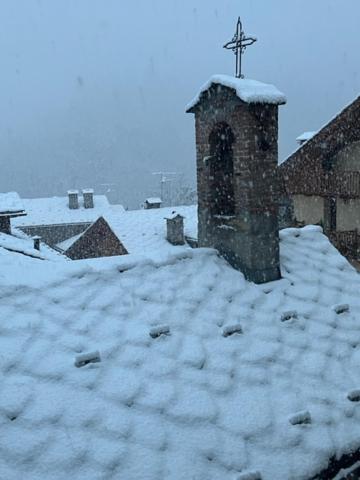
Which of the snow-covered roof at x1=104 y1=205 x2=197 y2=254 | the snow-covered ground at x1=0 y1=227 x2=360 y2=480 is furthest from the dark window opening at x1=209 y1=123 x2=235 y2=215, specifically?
the snow-covered roof at x1=104 y1=205 x2=197 y2=254

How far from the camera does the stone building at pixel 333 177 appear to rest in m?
13.2

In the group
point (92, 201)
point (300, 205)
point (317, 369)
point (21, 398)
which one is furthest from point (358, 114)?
point (92, 201)

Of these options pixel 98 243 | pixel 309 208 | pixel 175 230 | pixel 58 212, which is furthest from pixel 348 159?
pixel 58 212

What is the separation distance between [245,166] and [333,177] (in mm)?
9873

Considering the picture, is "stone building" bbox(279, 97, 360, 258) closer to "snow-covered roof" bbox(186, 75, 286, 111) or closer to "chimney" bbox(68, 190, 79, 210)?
"snow-covered roof" bbox(186, 75, 286, 111)

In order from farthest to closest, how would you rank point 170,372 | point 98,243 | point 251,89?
point 98,243, point 251,89, point 170,372

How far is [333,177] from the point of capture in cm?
1376

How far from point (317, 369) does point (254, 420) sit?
93cm

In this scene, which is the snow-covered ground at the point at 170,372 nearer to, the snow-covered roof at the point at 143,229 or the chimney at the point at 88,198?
the snow-covered roof at the point at 143,229

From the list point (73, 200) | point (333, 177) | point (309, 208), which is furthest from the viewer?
point (73, 200)

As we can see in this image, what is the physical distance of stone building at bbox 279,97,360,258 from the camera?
519 inches

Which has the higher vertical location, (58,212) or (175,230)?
(175,230)

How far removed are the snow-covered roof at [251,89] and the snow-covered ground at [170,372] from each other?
1.71 meters

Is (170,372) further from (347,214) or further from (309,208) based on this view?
(309,208)
